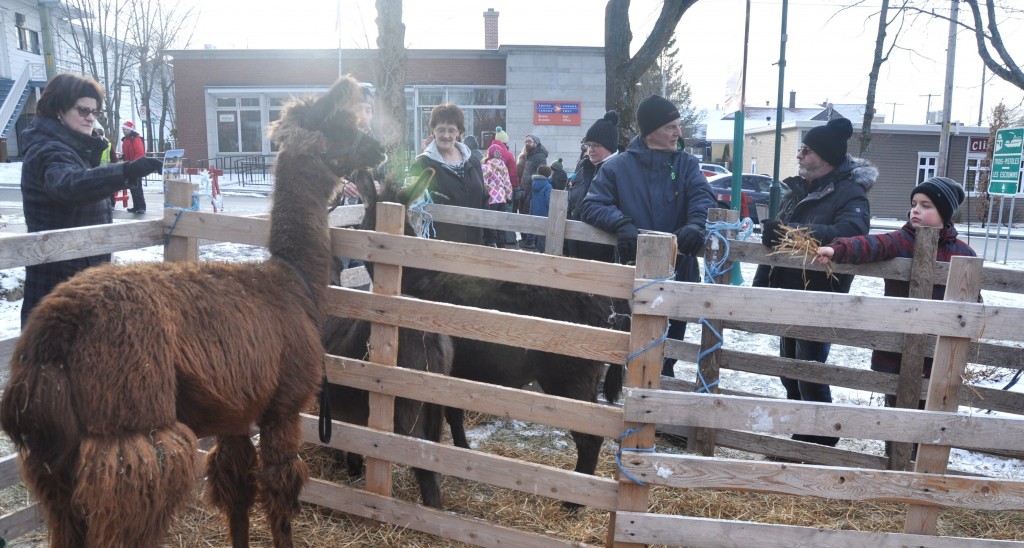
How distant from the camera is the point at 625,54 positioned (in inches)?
403

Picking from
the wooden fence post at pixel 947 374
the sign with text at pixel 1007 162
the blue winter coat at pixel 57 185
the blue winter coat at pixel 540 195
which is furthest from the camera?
the sign with text at pixel 1007 162

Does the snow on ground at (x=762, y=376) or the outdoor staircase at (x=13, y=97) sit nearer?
the snow on ground at (x=762, y=376)

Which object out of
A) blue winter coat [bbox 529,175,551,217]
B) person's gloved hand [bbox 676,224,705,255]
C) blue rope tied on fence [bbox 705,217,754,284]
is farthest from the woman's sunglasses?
blue winter coat [bbox 529,175,551,217]

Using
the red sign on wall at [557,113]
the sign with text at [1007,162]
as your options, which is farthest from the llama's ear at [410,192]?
the red sign on wall at [557,113]

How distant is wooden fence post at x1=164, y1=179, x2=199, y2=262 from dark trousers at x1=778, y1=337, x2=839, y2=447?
12.4ft

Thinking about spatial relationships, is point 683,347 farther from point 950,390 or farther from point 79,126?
point 79,126

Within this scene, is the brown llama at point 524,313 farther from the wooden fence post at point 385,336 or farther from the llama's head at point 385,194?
the wooden fence post at point 385,336

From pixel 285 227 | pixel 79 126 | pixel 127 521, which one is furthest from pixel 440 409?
pixel 79 126

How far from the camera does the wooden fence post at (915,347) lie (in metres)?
4.12

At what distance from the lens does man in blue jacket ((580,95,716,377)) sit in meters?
4.56

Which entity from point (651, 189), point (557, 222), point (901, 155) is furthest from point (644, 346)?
point (901, 155)

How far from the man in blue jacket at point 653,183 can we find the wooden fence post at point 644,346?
1.49m

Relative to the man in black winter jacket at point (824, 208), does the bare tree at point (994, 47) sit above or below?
above

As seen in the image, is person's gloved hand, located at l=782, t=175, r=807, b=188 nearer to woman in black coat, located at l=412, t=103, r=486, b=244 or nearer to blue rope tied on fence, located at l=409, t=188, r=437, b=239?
Answer: woman in black coat, located at l=412, t=103, r=486, b=244
